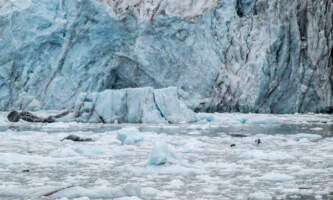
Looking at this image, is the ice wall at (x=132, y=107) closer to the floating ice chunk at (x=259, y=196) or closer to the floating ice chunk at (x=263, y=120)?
the floating ice chunk at (x=263, y=120)

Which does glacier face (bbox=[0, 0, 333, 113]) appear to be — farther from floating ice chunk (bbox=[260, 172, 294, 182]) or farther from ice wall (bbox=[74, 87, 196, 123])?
floating ice chunk (bbox=[260, 172, 294, 182])

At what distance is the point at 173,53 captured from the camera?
848 inches

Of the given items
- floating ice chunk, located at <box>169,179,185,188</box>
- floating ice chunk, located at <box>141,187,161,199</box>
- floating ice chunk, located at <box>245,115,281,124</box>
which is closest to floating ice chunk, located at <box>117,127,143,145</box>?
floating ice chunk, located at <box>169,179,185,188</box>

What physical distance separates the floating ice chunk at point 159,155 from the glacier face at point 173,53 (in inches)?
597

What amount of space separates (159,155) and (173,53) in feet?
54.0

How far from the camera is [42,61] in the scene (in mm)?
21234

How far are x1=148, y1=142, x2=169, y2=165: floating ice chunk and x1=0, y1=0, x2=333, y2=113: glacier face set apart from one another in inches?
597

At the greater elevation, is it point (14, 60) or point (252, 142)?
point (14, 60)

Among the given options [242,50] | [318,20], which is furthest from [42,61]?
[318,20]

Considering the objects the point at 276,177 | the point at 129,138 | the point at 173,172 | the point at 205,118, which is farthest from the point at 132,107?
the point at 276,177

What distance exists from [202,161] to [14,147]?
338 centimetres

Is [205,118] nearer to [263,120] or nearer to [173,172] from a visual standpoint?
[263,120]

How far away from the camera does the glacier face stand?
20766 mm

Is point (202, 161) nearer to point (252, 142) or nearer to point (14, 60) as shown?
point (252, 142)
